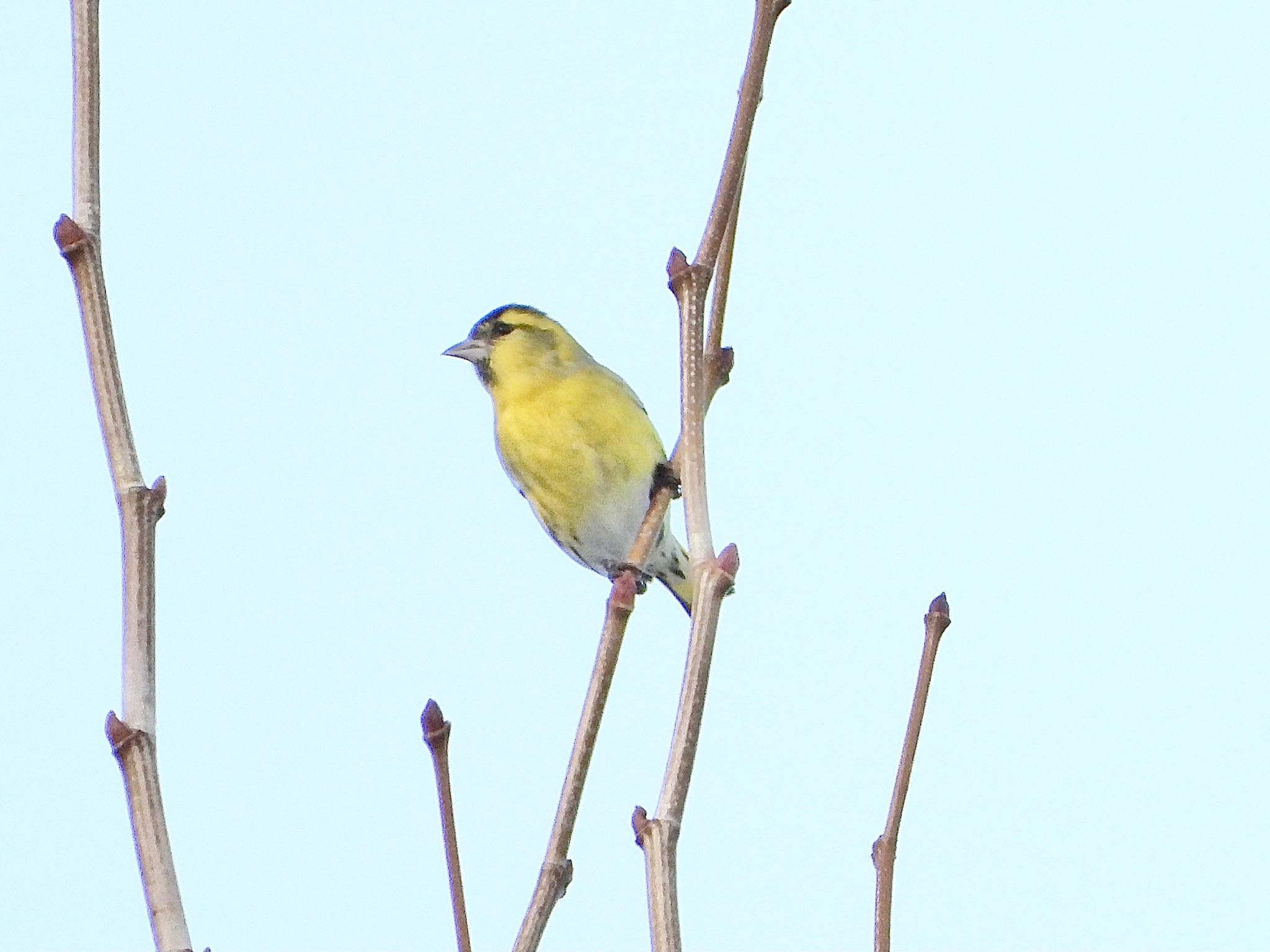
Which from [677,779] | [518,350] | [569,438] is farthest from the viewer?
[518,350]

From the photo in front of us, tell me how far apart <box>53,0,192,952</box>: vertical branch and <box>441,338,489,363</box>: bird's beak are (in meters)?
3.11

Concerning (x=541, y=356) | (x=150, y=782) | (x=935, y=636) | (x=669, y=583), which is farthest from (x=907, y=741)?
(x=669, y=583)

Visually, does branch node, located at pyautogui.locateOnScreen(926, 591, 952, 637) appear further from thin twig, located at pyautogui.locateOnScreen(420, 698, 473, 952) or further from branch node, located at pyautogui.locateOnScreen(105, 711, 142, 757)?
branch node, located at pyautogui.locateOnScreen(105, 711, 142, 757)

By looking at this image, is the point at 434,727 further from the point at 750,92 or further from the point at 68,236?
the point at 750,92

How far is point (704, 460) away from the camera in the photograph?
155cm

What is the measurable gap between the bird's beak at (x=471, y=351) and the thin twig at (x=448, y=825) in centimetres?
312

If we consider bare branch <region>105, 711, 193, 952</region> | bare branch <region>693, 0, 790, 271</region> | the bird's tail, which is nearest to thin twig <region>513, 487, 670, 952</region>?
bare branch <region>105, 711, 193, 952</region>

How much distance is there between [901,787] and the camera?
161cm

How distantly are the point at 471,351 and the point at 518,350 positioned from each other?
0.53ft

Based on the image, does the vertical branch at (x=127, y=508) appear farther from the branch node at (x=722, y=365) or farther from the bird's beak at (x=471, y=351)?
the bird's beak at (x=471, y=351)

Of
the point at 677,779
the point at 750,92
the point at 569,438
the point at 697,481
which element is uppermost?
the point at 569,438

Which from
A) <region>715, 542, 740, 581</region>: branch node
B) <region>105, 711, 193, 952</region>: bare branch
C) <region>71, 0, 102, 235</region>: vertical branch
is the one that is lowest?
<region>105, 711, 193, 952</region>: bare branch

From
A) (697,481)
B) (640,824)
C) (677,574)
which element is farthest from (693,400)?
(677,574)

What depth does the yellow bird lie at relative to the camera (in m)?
4.15
